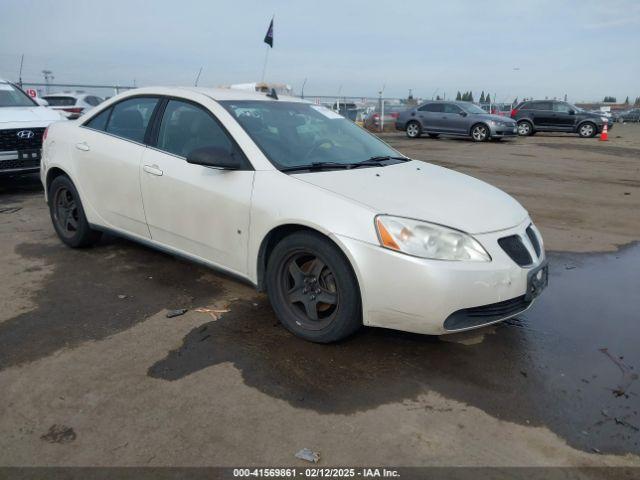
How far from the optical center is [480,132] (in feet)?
66.1

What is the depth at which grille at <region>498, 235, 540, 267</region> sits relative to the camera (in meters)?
3.15

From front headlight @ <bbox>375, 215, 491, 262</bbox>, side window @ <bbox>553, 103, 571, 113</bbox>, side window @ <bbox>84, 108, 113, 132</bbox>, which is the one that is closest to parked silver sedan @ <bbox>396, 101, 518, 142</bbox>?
side window @ <bbox>553, 103, 571, 113</bbox>

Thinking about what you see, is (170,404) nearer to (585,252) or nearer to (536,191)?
(585,252)

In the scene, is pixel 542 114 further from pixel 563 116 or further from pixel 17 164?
pixel 17 164

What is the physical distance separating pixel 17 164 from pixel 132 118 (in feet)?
14.0

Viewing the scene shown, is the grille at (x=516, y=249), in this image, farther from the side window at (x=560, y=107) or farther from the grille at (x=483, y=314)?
the side window at (x=560, y=107)

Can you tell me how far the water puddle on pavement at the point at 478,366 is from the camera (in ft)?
8.91

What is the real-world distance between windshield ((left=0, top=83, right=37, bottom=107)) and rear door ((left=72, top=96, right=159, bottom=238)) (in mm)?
4689

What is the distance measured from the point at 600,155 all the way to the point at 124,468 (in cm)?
1654

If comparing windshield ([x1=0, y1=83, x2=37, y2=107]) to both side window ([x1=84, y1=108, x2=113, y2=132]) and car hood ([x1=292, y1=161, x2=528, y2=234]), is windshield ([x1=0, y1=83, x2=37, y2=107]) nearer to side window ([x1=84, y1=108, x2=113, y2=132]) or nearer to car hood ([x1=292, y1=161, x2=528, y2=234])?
side window ([x1=84, y1=108, x2=113, y2=132])

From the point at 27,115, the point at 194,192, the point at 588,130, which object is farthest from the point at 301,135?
the point at 588,130

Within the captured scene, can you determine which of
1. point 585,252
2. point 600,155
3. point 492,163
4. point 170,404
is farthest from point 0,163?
point 600,155

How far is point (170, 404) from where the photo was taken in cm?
272

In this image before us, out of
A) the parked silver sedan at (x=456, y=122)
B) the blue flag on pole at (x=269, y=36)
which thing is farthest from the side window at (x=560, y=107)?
the blue flag on pole at (x=269, y=36)
